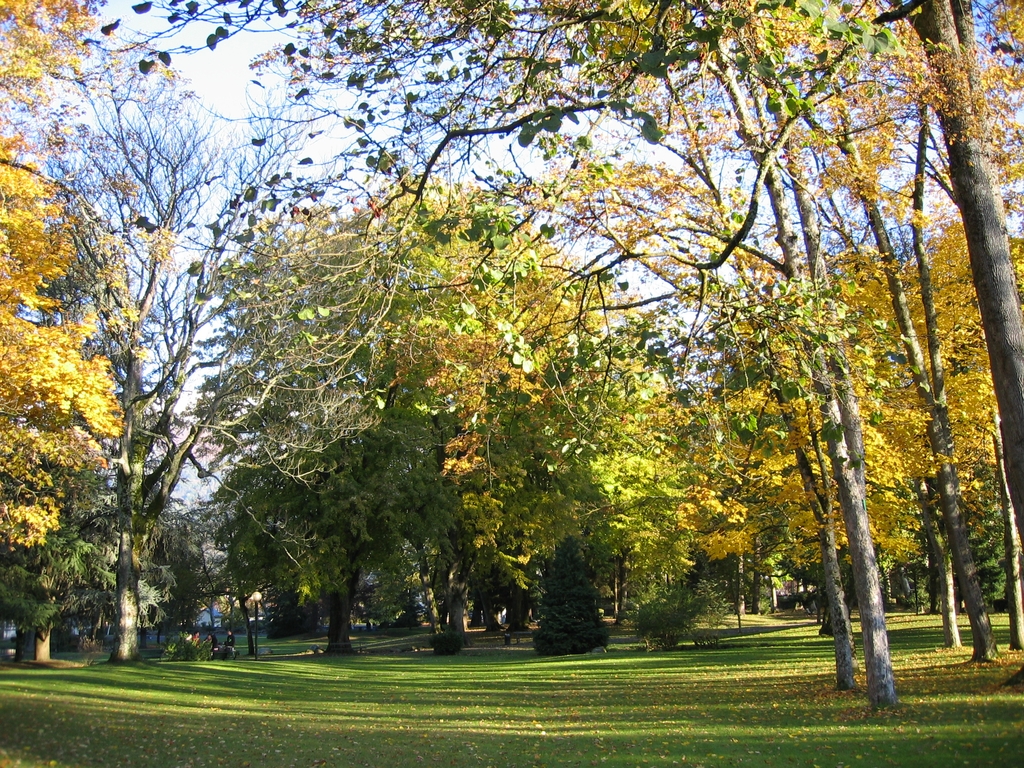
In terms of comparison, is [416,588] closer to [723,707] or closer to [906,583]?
[906,583]

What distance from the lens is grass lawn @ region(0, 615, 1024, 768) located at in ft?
29.0

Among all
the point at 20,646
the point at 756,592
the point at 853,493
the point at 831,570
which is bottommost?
the point at 756,592

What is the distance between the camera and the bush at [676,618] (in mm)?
27266

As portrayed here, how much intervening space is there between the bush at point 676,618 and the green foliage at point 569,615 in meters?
2.06

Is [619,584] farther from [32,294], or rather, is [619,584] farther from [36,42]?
[36,42]

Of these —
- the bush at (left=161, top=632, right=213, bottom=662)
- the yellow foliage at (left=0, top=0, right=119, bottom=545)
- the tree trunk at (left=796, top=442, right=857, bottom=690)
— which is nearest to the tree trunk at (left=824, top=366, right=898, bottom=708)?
the tree trunk at (left=796, top=442, right=857, bottom=690)

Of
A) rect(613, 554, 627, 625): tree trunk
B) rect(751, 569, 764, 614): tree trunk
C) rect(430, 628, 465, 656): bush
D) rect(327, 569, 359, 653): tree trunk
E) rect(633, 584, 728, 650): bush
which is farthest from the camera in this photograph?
rect(751, 569, 764, 614): tree trunk

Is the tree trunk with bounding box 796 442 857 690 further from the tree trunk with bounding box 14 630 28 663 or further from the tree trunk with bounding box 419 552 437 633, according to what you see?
the tree trunk with bounding box 14 630 28 663

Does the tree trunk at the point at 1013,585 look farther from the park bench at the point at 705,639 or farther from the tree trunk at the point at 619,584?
the tree trunk at the point at 619,584

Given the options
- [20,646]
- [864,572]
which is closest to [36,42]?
[864,572]

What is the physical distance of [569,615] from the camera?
29609 millimetres

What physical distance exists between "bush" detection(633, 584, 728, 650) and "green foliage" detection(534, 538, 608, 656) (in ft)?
6.76

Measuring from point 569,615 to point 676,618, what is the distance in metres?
4.24

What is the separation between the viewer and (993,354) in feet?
26.1
